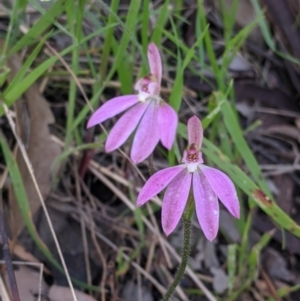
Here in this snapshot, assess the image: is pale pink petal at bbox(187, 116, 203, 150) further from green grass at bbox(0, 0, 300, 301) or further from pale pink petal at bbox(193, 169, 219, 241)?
green grass at bbox(0, 0, 300, 301)

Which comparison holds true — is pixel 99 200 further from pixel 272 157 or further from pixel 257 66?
pixel 257 66

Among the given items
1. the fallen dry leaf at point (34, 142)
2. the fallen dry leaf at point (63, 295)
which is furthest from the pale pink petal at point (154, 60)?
the fallen dry leaf at point (63, 295)

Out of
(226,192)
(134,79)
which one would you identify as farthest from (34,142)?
→ (226,192)

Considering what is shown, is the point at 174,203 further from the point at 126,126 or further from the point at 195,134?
the point at 126,126

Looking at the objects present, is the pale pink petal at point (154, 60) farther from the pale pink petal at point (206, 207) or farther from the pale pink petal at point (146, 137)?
the pale pink petal at point (206, 207)

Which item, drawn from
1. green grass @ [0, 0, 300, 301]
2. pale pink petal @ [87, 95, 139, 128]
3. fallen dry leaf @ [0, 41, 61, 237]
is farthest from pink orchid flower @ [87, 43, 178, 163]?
fallen dry leaf @ [0, 41, 61, 237]

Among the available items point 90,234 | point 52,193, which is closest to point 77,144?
point 52,193
